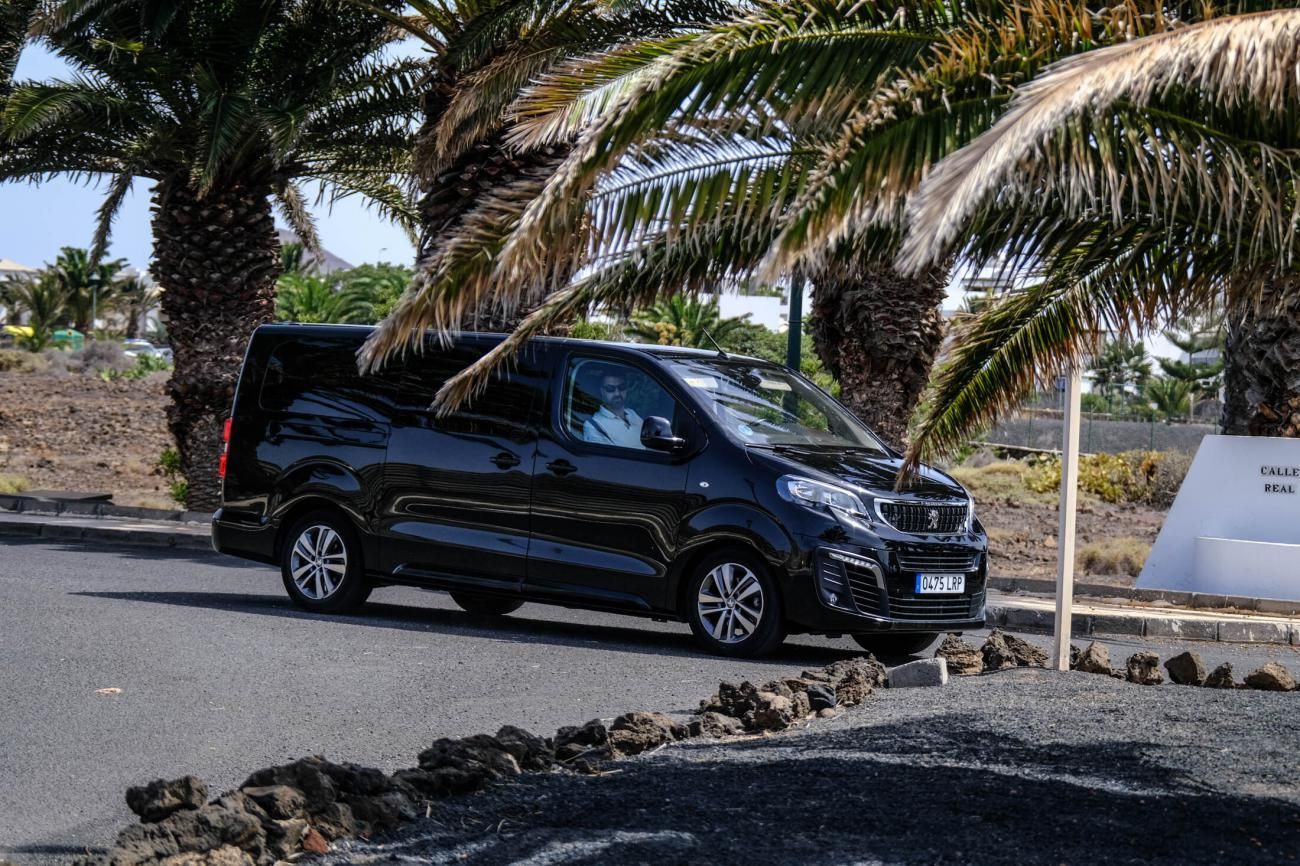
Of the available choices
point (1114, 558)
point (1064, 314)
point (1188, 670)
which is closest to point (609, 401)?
point (1064, 314)

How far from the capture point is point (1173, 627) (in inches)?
467

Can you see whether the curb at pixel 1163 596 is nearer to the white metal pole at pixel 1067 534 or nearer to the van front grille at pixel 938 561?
the van front grille at pixel 938 561

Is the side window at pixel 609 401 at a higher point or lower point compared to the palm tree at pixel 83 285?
lower

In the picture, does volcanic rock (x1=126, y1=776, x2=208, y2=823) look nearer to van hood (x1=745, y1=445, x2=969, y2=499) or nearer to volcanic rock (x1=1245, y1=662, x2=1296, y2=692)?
volcanic rock (x1=1245, y1=662, x2=1296, y2=692)

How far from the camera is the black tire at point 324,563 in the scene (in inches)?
444

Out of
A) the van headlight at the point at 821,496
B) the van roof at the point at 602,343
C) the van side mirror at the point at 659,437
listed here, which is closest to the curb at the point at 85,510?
the van roof at the point at 602,343

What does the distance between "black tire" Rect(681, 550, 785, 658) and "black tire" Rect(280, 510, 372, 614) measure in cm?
264

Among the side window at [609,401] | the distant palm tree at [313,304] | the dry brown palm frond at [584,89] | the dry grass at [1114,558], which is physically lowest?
the dry grass at [1114,558]

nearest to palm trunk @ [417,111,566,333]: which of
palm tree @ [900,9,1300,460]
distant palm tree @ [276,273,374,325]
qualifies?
palm tree @ [900,9,1300,460]

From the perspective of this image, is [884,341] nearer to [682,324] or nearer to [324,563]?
[324,563]

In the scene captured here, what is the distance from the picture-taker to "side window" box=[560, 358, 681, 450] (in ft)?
33.8

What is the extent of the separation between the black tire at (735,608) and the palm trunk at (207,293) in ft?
34.7

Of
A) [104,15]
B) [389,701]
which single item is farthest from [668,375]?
[104,15]

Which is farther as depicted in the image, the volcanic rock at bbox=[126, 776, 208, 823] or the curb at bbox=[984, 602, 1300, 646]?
the curb at bbox=[984, 602, 1300, 646]
